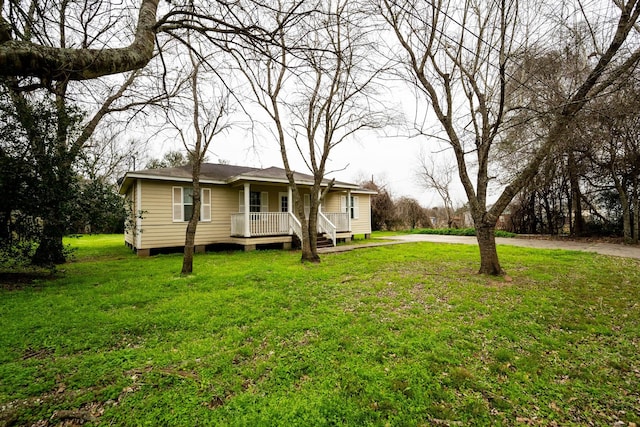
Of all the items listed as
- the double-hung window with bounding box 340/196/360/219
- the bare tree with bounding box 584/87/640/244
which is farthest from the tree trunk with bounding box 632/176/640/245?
the double-hung window with bounding box 340/196/360/219

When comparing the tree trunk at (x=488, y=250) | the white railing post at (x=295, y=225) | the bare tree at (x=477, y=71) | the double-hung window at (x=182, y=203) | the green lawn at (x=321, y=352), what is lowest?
the green lawn at (x=321, y=352)

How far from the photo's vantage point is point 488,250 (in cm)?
608

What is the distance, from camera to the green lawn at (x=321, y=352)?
2101 mm

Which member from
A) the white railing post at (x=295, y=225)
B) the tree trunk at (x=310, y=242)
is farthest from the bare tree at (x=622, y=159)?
the white railing post at (x=295, y=225)

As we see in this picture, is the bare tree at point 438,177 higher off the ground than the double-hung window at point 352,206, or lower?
higher

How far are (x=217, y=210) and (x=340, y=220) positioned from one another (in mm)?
5780

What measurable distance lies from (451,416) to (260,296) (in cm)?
341

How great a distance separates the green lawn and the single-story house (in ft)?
14.2

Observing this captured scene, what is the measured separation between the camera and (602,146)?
11016 millimetres

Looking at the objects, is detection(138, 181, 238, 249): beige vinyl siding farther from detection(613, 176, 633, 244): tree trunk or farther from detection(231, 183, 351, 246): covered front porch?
detection(613, 176, 633, 244): tree trunk

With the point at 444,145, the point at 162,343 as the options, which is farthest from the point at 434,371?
the point at 444,145

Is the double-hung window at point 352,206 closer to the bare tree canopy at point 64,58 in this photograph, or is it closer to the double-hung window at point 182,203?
the double-hung window at point 182,203

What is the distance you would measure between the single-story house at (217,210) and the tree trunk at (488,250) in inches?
237

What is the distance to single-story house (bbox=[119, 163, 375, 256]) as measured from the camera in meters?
9.63
